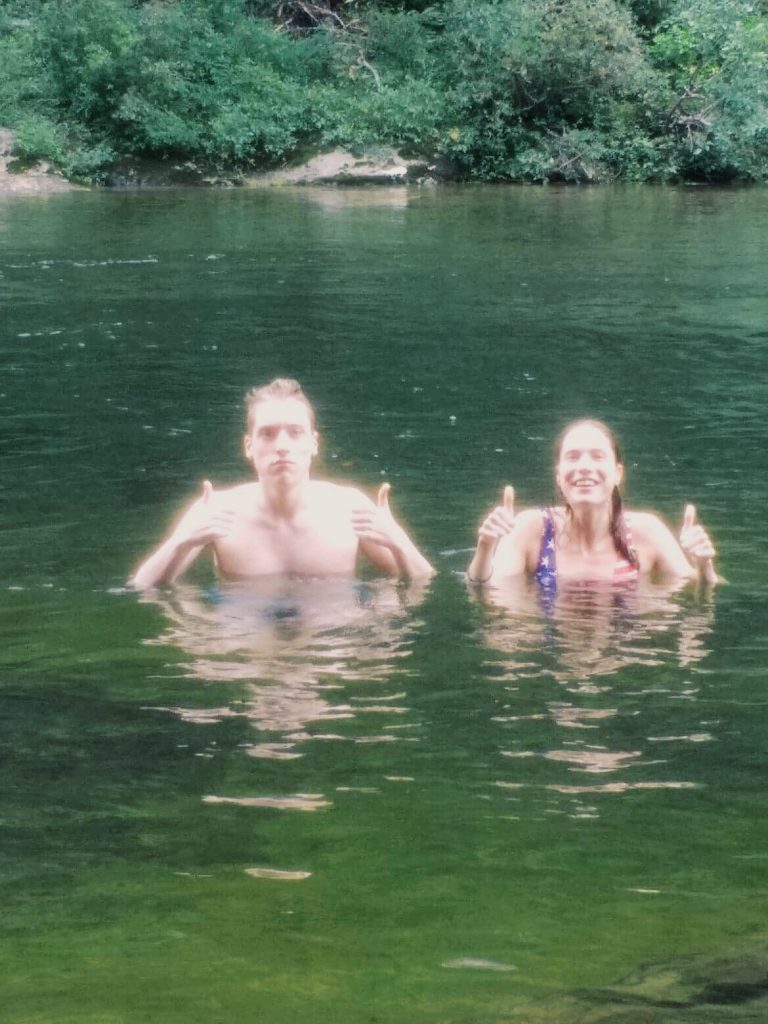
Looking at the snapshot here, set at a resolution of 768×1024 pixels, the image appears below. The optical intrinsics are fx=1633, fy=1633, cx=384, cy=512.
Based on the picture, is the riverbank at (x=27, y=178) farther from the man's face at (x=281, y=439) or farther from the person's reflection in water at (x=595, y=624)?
the person's reflection in water at (x=595, y=624)

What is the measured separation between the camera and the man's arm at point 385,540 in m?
8.01

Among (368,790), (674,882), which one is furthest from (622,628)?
(674,882)

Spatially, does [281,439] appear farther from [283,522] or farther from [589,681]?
[589,681]

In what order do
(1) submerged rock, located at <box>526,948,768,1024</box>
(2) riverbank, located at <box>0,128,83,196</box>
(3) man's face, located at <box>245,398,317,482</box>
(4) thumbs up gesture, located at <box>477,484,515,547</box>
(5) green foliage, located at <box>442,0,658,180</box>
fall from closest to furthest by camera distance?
Result: (1) submerged rock, located at <box>526,948,768,1024</box> < (4) thumbs up gesture, located at <box>477,484,515,547</box> < (3) man's face, located at <box>245,398,317,482</box> < (2) riverbank, located at <box>0,128,83,196</box> < (5) green foliage, located at <box>442,0,658,180</box>

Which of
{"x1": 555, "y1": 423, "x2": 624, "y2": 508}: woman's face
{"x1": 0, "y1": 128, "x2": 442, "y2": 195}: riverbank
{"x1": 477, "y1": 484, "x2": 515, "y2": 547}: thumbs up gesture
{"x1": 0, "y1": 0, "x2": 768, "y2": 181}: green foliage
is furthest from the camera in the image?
{"x1": 0, "y1": 0, "x2": 768, "y2": 181}: green foliage

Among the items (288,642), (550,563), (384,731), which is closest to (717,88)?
(550,563)

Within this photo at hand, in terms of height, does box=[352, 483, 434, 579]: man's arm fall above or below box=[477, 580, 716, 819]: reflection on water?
above

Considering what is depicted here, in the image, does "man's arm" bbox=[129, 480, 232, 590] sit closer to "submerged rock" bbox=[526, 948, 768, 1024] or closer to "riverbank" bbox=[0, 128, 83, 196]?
"submerged rock" bbox=[526, 948, 768, 1024]

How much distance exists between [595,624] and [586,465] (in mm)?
801

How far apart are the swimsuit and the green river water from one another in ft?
0.45

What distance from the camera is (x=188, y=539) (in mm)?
8070

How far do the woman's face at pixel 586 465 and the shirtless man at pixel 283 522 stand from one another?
88 centimetres

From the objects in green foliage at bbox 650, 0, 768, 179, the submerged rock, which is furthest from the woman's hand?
green foliage at bbox 650, 0, 768, 179

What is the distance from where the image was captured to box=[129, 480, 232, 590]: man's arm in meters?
8.02
